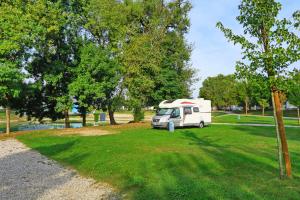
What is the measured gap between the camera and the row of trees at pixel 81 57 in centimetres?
2512

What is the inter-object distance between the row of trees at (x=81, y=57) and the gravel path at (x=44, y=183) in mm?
12128

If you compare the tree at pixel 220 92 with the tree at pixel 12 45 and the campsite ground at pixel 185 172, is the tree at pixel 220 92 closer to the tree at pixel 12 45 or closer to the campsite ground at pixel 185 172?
the tree at pixel 12 45

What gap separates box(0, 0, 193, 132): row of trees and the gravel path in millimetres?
12128

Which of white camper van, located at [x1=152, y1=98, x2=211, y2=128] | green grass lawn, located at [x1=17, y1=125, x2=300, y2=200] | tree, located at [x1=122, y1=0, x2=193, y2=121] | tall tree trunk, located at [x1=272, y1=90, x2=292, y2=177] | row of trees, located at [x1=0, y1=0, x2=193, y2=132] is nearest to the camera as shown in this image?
green grass lawn, located at [x1=17, y1=125, x2=300, y2=200]

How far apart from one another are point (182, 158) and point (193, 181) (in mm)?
3751

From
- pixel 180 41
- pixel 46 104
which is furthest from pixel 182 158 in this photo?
pixel 180 41

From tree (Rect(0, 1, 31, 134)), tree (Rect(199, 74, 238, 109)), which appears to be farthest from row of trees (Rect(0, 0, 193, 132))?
tree (Rect(199, 74, 238, 109))

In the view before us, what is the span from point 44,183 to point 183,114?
21.4m

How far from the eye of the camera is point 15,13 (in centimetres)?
2508

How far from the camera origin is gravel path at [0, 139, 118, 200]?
7.97m

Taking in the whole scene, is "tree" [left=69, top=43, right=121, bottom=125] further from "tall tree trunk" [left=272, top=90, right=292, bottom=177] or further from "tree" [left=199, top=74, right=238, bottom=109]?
"tree" [left=199, top=74, right=238, bottom=109]

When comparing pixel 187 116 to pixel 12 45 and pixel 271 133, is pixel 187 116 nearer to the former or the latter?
pixel 271 133

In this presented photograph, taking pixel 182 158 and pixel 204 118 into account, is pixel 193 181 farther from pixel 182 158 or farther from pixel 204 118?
pixel 204 118

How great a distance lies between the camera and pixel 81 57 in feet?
102
